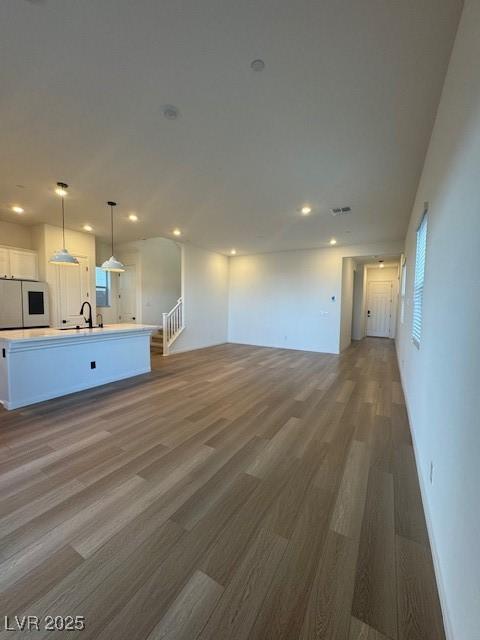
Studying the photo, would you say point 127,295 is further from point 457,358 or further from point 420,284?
point 457,358

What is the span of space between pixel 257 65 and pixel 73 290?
6430 mm

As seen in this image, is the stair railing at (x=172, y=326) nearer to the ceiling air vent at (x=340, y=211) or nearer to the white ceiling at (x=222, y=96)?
the white ceiling at (x=222, y=96)

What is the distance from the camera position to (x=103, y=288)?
8.20 meters

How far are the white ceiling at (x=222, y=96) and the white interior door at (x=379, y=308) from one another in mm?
6779

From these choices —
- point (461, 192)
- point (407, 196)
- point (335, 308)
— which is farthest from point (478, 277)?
point (335, 308)

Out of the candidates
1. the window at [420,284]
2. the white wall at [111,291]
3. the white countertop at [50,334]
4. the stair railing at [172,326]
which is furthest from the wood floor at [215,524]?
the white wall at [111,291]

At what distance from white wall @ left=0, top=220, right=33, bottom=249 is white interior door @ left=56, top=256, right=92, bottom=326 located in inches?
34.8

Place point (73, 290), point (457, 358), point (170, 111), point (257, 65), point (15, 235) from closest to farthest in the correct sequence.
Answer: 1. point (457, 358)
2. point (257, 65)
3. point (170, 111)
4. point (15, 235)
5. point (73, 290)

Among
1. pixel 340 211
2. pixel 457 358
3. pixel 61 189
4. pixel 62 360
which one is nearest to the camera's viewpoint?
pixel 457 358

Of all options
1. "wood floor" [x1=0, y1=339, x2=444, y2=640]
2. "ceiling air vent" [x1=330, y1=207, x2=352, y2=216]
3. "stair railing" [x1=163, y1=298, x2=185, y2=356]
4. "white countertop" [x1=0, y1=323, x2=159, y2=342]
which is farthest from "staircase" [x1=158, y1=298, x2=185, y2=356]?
"ceiling air vent" [x1=330, y1=207, x2=352, y2=216]

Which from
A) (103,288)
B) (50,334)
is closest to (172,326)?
(103,288)

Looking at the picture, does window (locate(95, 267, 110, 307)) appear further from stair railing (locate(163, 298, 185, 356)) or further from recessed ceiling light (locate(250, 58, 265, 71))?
recessed ceiling light (locate(250, 58, 265, 71))

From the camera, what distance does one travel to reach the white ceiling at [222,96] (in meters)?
1.57

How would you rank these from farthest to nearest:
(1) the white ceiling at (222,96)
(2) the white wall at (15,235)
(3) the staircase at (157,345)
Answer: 1. (3) the staircase at (157,345)
2. (2) the white wall at (15,235)
3. (1) the white ceiling at (222,96)
